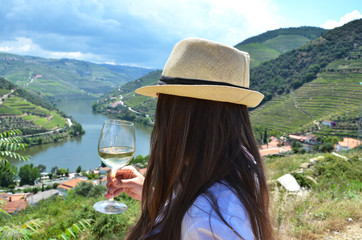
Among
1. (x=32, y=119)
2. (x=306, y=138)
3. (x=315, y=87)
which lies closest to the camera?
(x=306, y=138)

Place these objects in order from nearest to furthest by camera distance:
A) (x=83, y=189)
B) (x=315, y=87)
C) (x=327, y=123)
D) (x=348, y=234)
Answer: (x=348, y=234)
(x=83, y=189)
(x=327, y=123)
(x=315, y=87)

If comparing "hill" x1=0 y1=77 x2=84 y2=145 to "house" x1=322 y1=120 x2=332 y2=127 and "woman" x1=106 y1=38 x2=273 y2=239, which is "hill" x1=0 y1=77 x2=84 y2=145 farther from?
"woman" x1=106 y1=38 x2=273 y2=239

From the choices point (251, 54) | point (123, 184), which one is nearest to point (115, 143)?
point (123, 184)

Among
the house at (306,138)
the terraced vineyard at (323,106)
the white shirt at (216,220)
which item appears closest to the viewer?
the white shirt at (216,220)

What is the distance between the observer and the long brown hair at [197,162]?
70 cm

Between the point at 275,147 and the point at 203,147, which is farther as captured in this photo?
the point at 275,147

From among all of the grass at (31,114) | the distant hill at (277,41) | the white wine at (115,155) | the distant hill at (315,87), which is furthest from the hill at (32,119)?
the distant hill at (277,41)

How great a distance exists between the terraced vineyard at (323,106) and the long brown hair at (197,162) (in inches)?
1313

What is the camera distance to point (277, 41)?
351 ft

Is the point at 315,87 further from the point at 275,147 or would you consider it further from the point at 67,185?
the point at 67,185

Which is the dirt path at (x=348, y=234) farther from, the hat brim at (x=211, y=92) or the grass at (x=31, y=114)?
the grass at (x=31, y=114)

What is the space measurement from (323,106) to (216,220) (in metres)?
41.5

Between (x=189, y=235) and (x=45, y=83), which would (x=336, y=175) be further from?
(x=45, y=83)

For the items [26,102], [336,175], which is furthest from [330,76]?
[26,102]
